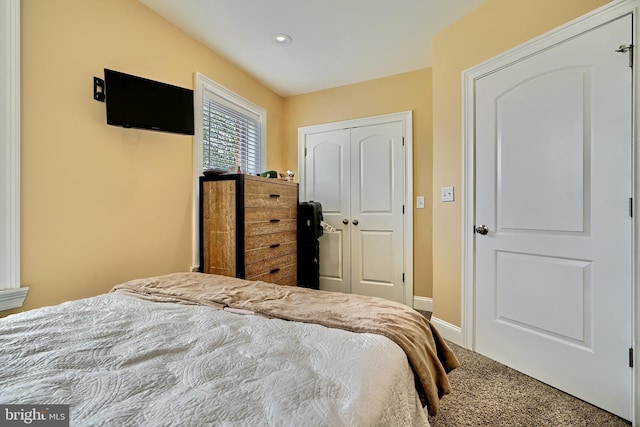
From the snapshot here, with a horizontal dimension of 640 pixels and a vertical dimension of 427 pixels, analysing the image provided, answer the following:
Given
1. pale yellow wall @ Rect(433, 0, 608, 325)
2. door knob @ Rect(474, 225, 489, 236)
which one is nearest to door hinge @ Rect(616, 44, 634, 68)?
pale yellow wall @ Rect(433, 0, 608, 325)

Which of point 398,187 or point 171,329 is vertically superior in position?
point 398,187

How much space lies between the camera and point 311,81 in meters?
3.37

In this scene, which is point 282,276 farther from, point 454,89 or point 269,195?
point 454,89

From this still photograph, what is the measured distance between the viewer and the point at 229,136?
300 centimetres

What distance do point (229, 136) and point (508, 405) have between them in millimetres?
3023

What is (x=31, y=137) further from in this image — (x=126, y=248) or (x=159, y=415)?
(x=159, y=415)

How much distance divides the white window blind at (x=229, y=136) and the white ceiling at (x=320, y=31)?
456 mm

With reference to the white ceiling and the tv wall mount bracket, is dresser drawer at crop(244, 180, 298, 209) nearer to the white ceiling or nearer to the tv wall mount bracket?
the tv wall mount bracket

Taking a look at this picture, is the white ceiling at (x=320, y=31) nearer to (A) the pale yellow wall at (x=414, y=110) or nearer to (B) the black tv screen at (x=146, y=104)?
(A) the pale yellow wall at (x=414, y=110)

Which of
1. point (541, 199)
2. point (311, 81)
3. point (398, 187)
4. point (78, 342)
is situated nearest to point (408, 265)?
point (398, 187)

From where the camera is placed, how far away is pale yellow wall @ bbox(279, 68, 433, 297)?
10.0 feet

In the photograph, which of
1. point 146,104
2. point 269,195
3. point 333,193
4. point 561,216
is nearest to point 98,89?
point 146,104

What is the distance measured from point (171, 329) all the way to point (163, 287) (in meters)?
0.63

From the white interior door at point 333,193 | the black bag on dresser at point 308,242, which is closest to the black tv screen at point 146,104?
the black bag on dresser at point 308,242
